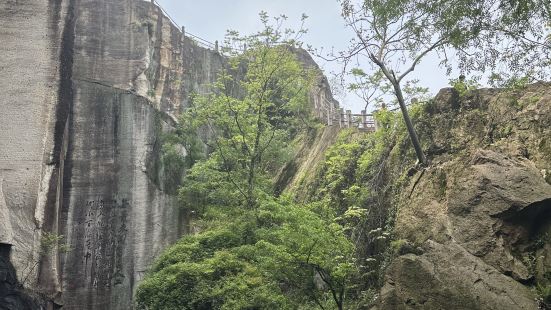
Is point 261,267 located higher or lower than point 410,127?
lower

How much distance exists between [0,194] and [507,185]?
50.4 feet

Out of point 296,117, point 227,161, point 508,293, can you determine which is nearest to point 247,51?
point 227,161

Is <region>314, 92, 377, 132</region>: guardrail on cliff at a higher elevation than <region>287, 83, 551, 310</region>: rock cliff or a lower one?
higher

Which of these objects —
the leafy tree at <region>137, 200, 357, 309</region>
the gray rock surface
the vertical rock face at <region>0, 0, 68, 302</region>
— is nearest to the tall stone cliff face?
the vertical rock face at <region>0, 0, 68, 302</region>

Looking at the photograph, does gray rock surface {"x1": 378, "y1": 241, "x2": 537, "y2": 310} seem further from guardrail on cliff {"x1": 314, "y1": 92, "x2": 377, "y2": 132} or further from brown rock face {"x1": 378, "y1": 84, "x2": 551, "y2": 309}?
guardrail on cliff {"x1": 314, "y1": 92, "x2": 377, "y2": 132}

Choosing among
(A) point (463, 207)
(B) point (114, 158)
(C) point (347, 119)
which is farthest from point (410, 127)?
(B) point (114, 158)

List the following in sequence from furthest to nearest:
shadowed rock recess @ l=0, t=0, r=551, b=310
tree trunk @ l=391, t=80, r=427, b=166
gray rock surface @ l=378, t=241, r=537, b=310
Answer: tree trunk @ l=391, t=80, r=427, b=166
shadowed rock recess @ l=0, t=0, r=551, b=310
gray rock surface @ l=378, t=241, r=537, b=310

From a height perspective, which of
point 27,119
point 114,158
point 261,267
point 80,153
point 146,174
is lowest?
point 261,267

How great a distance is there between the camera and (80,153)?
21.3 m

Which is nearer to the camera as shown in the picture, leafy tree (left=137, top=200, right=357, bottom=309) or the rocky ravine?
leafy tree (left=137, top=200, right=357, bottom=309)

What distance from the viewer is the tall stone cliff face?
1920 centimetres

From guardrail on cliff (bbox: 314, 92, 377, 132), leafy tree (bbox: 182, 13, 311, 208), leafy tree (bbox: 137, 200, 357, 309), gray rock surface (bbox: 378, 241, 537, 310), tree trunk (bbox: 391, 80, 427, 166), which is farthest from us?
guardrail on cliff (bbox: 314, 92, 377, 132)

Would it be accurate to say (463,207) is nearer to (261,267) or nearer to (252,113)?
(261,267)

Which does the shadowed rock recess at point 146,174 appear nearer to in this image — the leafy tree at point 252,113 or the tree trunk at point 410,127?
the tree trunk at point 410,127
